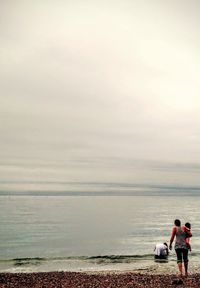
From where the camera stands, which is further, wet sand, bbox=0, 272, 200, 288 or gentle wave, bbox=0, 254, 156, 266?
gentle wave, bbox=0, 254, 156, 266

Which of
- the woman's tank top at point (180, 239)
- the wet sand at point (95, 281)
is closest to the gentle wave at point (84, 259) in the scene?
the wet sand at point (95, 281)

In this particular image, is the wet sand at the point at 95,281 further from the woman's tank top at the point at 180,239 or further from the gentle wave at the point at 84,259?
the gentle wave at the point at 84,259

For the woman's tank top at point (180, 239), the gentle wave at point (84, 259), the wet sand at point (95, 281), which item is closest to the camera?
the wet sand at point (95, 281)

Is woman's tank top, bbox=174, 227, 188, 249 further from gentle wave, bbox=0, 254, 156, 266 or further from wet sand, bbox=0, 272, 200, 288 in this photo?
gentle wave, bbox=0, 254, 156, 266

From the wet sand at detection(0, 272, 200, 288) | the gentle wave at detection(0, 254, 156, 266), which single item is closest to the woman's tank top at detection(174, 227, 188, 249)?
the wet sand at detection(0, 272, 200, 288)

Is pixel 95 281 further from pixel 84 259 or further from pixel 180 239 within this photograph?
pixel 84 259

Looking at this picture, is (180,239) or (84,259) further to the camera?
(84,259)

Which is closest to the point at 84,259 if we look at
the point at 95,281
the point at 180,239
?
the point at 95,281

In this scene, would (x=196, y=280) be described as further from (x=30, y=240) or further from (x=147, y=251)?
(x=30, y=240)

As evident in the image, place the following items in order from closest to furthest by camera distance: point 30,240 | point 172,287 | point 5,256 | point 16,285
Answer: point 172,287
point 16,285
point 5,256
point 30,240

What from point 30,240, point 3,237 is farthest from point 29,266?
point 3,237

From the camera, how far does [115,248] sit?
45656 mm

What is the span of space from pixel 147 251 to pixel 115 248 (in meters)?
5.21

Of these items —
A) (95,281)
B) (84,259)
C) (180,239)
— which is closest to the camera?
(95,281)
